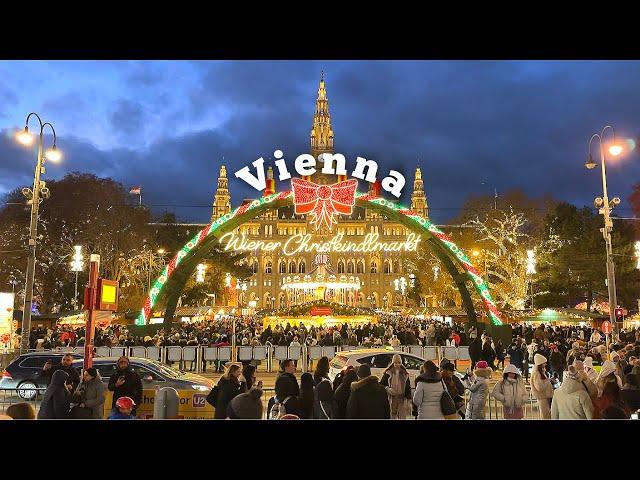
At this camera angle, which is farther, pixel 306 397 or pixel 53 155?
pixel 53 155

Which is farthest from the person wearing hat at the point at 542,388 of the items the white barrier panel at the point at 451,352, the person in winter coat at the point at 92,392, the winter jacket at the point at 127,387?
the white barrier panel at the point at 451,352

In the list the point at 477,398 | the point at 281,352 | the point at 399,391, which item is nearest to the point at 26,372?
the point at 281,352

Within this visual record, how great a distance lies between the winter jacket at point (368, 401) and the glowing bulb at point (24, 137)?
14.5m

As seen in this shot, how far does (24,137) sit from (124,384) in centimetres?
1113

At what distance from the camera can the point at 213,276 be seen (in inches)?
2327

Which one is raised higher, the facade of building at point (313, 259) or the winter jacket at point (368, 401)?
the facade of building at point (313, 259)

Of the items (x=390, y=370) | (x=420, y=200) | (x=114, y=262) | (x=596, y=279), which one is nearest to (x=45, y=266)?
(x=114, y=262)

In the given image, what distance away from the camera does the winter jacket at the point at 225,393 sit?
849 cm

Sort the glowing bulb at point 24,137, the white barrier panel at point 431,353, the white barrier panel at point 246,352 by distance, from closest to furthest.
Result: the glowing bulb at point 24,137, the white barrier panel at point 246,352, the white barrier panel at point 431,353

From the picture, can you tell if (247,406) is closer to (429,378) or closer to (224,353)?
(429,378)

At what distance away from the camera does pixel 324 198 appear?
2425 centimetres

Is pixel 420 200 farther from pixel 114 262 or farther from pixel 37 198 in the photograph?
pixel 37 198

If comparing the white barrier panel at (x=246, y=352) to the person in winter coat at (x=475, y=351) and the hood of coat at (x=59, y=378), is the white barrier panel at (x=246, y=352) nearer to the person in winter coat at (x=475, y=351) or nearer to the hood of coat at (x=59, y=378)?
the person in winter coat at (x=475, y=351)
